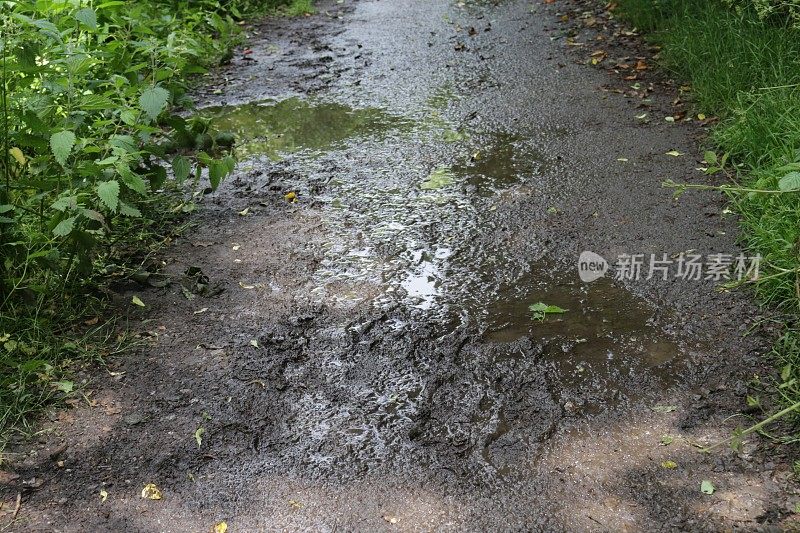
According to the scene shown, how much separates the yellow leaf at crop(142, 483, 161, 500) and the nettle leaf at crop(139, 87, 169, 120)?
1651 mm

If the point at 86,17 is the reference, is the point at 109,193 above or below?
below

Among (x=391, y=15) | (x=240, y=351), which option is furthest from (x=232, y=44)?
(x=240, y=351)

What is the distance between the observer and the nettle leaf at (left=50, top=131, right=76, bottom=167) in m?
3.04

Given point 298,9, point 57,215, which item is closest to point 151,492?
point 57,215

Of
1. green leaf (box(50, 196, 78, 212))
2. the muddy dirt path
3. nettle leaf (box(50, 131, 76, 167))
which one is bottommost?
the muddy dirt path

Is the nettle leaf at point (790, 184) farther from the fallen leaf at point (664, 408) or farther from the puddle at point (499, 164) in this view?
the puddle at point (499, 164)

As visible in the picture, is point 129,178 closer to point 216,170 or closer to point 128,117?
point 128,117

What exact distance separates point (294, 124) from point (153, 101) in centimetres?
196

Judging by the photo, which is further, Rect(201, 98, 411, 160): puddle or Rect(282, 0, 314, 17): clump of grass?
Rect(282, 0, 314, 17): clump of grass

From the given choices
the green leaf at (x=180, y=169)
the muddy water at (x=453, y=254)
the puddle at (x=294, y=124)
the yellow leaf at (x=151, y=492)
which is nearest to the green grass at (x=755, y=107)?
the muddy water at (x=453, y=254)

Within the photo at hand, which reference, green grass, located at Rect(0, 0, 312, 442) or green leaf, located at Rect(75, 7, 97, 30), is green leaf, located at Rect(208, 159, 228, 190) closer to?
green grass, located at Rect(0, 0, 312, 442)

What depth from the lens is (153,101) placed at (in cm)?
346

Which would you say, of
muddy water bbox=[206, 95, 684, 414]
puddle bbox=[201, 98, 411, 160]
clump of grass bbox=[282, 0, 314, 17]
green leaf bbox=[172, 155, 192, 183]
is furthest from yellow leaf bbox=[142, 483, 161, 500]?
clump of grass bbox=[282, 0, 314, 17]

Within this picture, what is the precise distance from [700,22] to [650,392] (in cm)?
365
